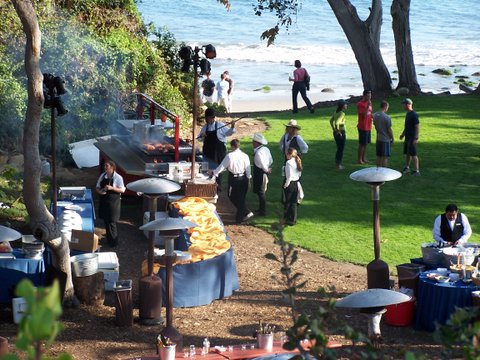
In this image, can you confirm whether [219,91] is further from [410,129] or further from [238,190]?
[238,190]

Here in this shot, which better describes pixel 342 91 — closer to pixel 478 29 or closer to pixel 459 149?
pixel 459 149

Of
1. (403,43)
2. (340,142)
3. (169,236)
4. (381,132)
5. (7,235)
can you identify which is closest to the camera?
(169,236)

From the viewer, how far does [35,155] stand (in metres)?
11.6

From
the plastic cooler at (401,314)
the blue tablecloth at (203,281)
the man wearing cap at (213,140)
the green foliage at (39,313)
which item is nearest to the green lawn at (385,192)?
the man wearing cap at (213,140)

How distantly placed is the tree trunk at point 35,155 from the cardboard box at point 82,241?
3.92 feet

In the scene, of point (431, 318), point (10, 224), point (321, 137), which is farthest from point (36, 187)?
point (321, 137)

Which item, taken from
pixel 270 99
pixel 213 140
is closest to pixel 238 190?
pixel 213 140

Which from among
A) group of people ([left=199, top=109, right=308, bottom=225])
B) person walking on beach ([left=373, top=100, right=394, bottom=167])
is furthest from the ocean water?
group of people ([left=199, top=109, right=308, bottom=225])

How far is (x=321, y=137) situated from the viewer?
931 inches

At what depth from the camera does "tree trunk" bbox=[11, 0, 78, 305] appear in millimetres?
11062

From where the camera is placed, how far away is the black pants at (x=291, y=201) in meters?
16.2

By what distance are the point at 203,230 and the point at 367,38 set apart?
17.0 metres

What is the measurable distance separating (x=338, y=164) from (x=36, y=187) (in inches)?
386

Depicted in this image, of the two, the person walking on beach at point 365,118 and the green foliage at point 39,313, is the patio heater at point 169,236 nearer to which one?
the green foliage at point 39,313
